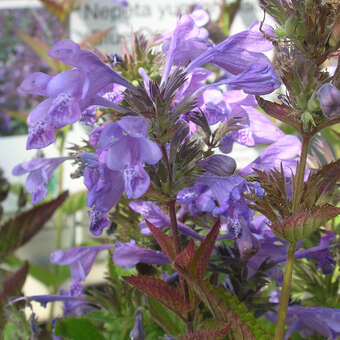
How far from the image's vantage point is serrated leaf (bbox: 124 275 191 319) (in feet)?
1.00

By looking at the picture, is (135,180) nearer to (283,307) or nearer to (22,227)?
(283,307)

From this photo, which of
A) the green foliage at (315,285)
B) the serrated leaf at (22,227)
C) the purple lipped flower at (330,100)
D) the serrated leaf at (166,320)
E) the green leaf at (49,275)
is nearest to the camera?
the purple lipped flower at (330,100)

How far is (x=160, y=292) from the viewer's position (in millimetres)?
306

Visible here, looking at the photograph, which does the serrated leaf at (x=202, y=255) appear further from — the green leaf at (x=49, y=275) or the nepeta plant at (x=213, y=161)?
the green leaf at (x=49, y=275)

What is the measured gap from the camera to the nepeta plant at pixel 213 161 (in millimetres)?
280

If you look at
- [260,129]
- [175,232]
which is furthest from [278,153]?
[175,232]

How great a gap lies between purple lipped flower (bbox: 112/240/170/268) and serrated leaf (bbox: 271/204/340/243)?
0.12m

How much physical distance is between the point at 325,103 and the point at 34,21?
0.96 meters

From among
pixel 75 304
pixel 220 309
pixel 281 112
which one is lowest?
pixel 75 304

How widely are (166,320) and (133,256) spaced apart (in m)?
0.05

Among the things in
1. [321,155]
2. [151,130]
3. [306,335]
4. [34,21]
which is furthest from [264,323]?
[34,21]

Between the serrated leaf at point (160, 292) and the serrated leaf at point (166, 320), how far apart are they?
50mm

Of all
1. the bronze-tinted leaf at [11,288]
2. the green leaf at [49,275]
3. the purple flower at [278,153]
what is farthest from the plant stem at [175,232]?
the green leaf at [49,275]

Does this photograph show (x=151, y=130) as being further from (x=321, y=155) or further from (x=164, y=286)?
(x=321, y=155)
